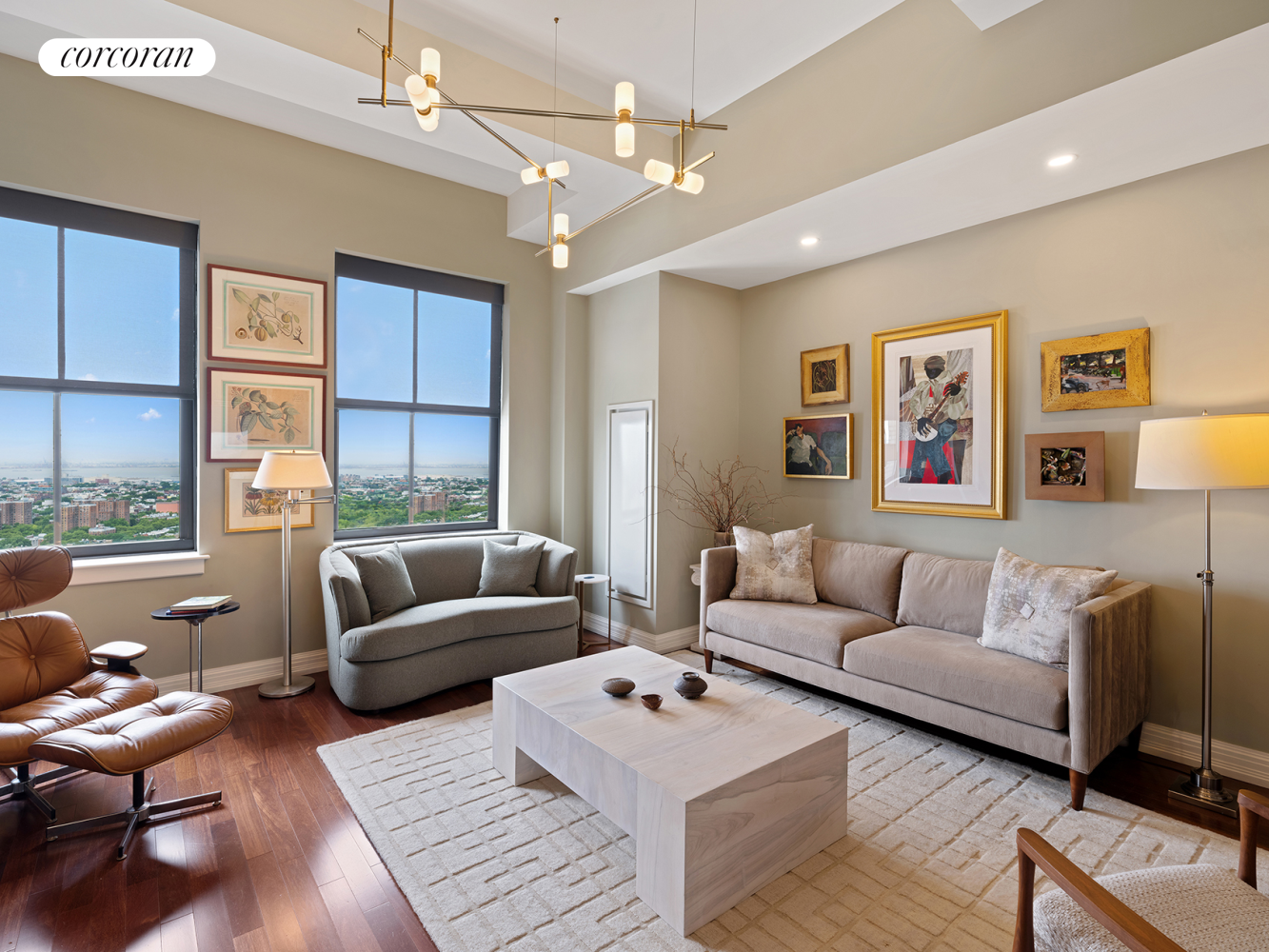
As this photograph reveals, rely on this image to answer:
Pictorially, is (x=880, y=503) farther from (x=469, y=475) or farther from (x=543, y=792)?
(x=469, y=475)

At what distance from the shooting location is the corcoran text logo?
260 cm

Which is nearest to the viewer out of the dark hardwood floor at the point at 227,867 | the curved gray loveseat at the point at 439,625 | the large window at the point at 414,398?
the dark hardwood floor at the point at 227,867

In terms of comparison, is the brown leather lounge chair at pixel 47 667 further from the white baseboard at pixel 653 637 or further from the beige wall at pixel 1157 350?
the beige wall at pixel 1157 350

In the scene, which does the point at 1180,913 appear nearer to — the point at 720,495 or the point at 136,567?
the point at 720,495

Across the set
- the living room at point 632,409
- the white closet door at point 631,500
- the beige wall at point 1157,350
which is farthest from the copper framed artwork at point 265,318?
the beige wall at point 1157,350

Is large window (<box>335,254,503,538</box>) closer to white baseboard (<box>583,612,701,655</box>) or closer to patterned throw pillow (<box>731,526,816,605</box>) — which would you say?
white baseboard (<box>583,612,701,655</box>)

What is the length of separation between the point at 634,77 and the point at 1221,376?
321 cm

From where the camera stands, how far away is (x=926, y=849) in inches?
84.7

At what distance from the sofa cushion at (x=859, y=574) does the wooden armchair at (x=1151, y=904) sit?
2.28 m

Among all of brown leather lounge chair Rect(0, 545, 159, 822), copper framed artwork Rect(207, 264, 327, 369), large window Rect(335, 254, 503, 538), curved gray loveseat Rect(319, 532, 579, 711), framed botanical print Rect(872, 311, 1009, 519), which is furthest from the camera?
large window Rect(335, 254, 503, 538)

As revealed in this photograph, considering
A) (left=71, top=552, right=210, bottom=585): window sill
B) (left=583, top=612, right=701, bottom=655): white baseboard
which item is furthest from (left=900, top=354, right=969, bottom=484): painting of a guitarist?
(left=71, top=552, right=210, bottom=585): window sill

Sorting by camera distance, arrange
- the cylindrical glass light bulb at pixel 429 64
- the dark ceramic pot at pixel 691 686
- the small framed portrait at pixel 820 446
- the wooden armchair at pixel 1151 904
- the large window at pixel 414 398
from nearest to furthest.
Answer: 1. the wooden armchair at pixel 1151 904
2. the cylindrical glass light bulb at pixel 429 64
3. the dark ceramic pot at pixel 691 686
4. the small framed portrait at pixel 820 446
5. the large window at pixel 414 398

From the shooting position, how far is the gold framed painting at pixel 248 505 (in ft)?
12.1

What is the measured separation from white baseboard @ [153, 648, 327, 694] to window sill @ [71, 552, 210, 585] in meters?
0.60
